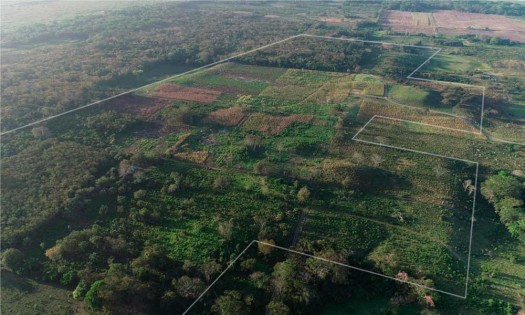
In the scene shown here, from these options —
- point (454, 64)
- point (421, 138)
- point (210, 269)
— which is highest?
point (454, 64)

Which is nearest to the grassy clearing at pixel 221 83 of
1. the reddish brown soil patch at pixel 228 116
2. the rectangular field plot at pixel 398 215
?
the reddish brown soil patch at pixel 228 116

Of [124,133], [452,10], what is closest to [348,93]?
[124,133]

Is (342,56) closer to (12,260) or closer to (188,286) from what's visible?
(188,286)

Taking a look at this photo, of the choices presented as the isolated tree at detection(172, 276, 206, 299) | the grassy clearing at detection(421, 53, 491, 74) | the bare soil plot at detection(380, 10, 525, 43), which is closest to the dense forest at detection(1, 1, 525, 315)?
the isolated tree at detection(172, 276, 206, 299)

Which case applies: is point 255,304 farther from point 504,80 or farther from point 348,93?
point 504,80

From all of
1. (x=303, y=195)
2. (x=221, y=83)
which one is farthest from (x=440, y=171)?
(x=221, y=83)

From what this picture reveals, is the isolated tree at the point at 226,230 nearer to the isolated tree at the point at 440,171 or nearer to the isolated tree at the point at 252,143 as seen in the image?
the isolated tree at the point at 252,143
